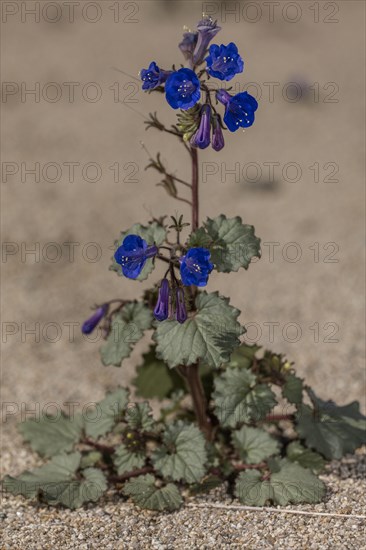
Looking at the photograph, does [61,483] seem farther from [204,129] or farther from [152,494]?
[204,129]

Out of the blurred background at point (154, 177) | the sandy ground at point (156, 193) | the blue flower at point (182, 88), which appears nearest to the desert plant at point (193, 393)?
the blue flower at point (182, 88)

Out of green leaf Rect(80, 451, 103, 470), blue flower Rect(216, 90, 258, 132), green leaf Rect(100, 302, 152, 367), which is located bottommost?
green leaf Rect(80, 451, 103, 470)

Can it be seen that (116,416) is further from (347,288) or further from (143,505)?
(347,288)

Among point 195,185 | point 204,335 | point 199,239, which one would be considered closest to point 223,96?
point 195,185

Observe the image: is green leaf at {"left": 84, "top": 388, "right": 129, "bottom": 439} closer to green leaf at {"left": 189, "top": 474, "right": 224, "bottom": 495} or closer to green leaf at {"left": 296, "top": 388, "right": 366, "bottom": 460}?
green leaf at {"left": 189, "top": 474, "right": 224, "bottom": 495}

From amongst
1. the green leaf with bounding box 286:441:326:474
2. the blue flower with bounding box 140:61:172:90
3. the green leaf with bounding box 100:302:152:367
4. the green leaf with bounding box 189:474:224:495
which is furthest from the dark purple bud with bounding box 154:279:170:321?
the green leaf with bounding box 286:441:326:474

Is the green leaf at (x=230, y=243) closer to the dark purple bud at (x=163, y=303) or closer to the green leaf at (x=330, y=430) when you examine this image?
the dark purple bud at (x=163, y=303)

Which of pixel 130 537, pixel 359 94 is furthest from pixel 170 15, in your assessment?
pixel 130 537
